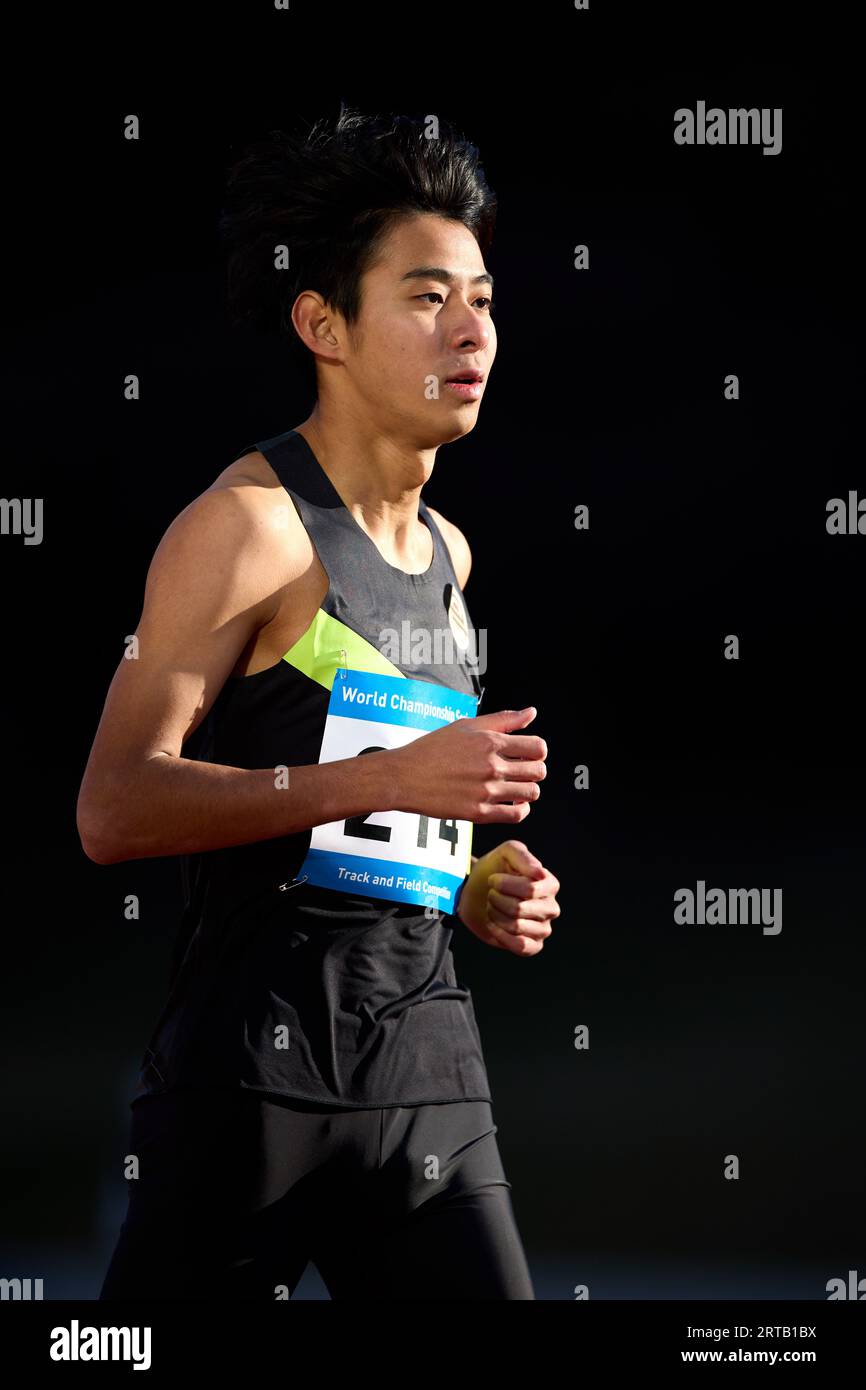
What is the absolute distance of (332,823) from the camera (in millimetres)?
1958

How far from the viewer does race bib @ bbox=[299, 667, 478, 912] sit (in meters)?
1.96

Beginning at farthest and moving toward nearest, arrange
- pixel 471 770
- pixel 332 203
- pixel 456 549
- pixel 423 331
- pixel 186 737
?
pixel 456 549 → pixel 332 203 → pixel 423 331 → pixel 186 737 → pixel 471 770

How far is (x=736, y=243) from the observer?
4.71 m

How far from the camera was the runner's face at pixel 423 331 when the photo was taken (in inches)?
82.7

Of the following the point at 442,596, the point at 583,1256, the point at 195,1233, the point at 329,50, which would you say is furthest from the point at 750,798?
the point at 195,1233

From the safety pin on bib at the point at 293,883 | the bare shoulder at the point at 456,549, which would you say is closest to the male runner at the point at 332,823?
the safety pin on bib at the point at 293,883

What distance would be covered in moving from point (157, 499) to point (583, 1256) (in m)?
2.30

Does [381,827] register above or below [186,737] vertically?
below

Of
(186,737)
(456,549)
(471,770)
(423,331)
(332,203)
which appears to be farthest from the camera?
(456,549)

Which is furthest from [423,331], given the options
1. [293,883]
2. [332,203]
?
[293,883]

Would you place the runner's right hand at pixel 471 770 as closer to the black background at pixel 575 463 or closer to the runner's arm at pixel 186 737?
the runner's arm at pixel 186 737

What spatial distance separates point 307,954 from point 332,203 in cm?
97

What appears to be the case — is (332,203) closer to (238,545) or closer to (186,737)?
(238,545)

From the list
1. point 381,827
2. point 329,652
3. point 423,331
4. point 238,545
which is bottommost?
point 381,827
